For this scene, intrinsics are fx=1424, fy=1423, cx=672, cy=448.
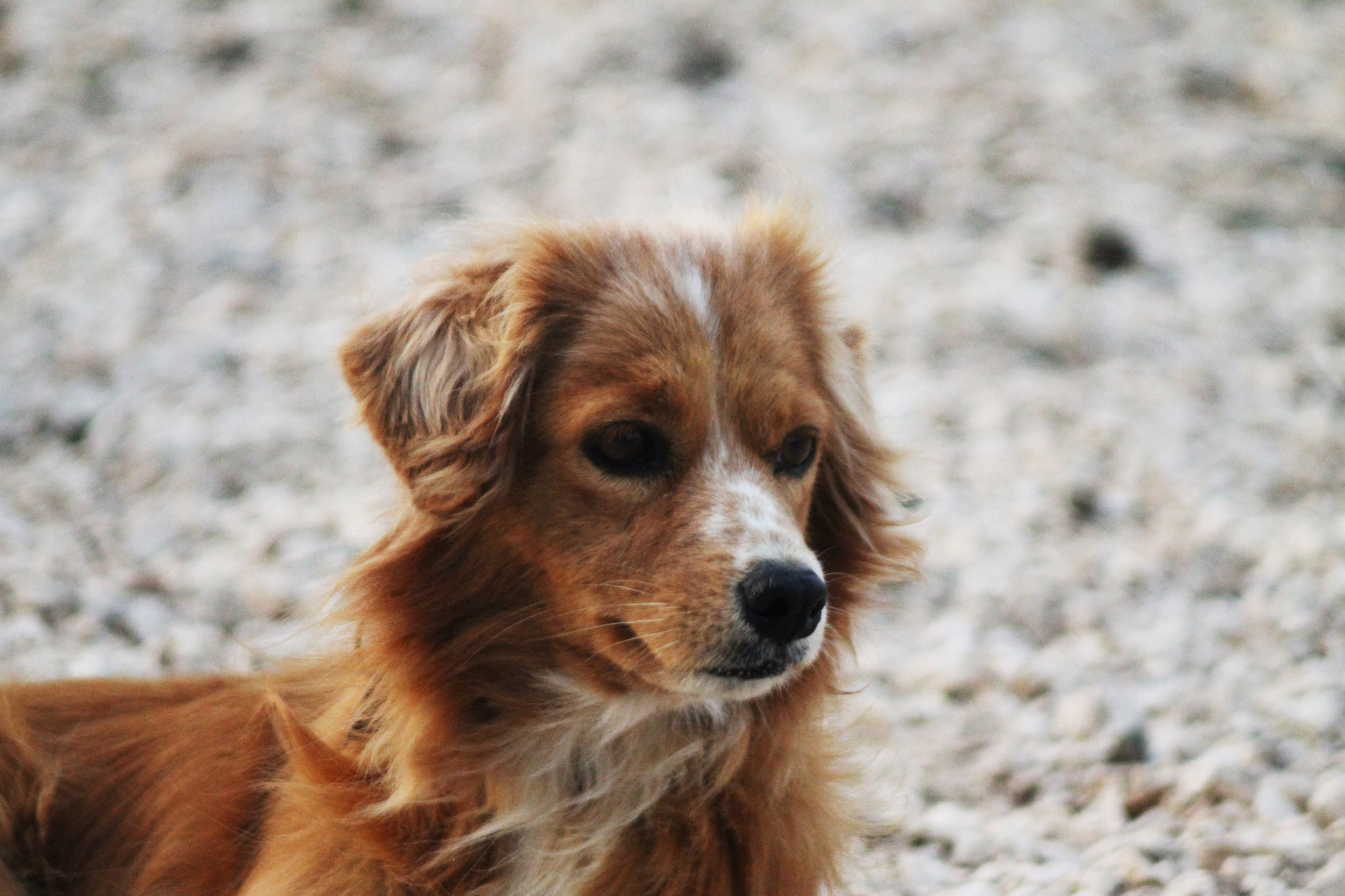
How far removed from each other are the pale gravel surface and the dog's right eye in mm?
717

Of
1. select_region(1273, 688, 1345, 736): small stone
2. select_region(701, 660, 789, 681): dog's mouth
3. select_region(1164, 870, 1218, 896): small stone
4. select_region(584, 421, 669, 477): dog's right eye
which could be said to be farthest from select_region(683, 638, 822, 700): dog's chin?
select_region(1273, 688, 1345, 736): small stone

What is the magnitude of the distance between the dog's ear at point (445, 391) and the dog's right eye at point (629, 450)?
0.20 metres

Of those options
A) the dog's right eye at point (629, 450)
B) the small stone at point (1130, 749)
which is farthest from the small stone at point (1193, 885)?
the dog's right eye at point (629, 450)

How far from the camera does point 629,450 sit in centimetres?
306

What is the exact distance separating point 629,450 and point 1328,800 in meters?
2.33

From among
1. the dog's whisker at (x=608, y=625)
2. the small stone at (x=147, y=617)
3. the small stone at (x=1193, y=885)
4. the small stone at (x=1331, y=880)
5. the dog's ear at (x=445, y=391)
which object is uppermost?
the dog's ear at (x=445, y=391)

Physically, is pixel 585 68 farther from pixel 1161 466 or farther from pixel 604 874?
pixel 604 874

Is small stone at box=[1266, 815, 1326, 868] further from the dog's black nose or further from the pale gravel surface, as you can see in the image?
the dog's black nose

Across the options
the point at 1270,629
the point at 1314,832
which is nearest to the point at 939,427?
the point at 1270,629

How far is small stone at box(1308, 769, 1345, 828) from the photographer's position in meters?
3.90

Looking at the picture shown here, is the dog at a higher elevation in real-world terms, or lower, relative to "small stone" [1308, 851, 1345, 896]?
higher

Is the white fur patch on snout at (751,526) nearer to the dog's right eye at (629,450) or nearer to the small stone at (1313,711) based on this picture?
the dog's right eye at (629,450)

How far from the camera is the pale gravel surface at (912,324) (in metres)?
4.39

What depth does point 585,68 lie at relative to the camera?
8.60 metres
